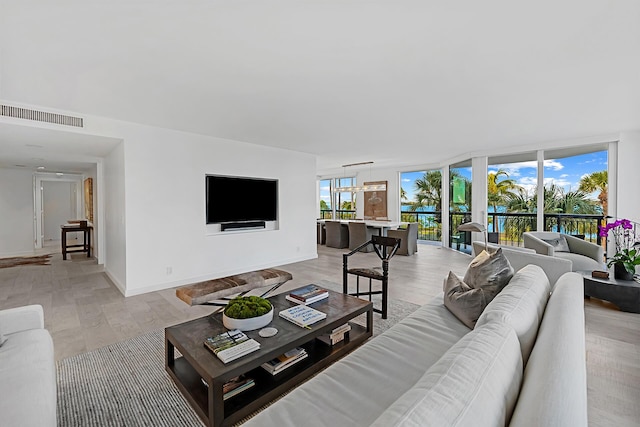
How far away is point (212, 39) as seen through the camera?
6.69 ft

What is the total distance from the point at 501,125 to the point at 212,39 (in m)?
4.12

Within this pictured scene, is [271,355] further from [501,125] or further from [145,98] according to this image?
[501,125]

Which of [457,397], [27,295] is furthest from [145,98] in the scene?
[457,397]

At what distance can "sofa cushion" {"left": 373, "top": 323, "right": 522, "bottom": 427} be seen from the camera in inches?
27.4

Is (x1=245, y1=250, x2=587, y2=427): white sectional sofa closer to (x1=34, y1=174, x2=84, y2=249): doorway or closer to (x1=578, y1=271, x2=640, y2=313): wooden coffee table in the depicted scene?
(x1=578, y1=271, x2=640, y2=313): wooden coffee table

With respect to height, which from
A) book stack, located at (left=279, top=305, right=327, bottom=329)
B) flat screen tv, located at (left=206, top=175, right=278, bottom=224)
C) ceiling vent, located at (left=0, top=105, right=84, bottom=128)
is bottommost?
book stack, located at (left=279, top=305, right=327, bottom=329)

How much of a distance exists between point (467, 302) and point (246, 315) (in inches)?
59.4

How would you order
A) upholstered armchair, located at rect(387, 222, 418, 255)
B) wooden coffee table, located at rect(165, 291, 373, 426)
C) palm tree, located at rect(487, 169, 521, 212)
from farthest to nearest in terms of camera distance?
upholstered armchair, located at rect(387, 222, 418, 255) → palm tree, located at rect(487, 169, 521, 212) → wooden coffee table, located at rect(165, 291, 373, 426)

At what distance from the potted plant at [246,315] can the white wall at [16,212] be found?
27.6 feet

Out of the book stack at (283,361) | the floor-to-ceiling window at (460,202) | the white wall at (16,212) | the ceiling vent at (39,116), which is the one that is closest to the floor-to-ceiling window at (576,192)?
the floor-to-ceiling window at (460,202)

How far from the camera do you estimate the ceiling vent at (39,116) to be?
125 inches

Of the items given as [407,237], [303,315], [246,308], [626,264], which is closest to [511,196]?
[407,237]

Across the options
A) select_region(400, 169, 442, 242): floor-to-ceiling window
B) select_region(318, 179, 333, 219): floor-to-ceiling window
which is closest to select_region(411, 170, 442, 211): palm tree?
select_region(400, 169, 442, 242): floor-to-ceiling window

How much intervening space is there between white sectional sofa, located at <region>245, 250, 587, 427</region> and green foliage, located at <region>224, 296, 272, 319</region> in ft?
2.41
